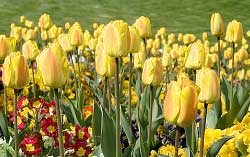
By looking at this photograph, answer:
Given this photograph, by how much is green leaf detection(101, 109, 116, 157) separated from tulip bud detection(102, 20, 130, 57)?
1.32 ft

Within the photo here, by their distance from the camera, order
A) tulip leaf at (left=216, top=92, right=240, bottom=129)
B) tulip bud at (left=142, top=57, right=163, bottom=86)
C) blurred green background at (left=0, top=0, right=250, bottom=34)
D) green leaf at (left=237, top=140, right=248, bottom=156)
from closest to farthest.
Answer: green leaf at (left=237, top=140, right=248, bottom=156) → tulip bud at (left=142, top=57, right=163, bottom=86) → tulip leaf at (left=216, top=92, right=240, bottom=129) → blurred green background at (left=0, top=0, right=250, bottom=34)

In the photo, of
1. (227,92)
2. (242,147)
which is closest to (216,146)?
(242,147)

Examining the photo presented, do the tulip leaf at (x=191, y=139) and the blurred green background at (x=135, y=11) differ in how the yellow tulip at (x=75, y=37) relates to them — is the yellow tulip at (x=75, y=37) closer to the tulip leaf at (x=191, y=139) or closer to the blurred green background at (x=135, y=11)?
the tulip leaf at (x=191, y=139)

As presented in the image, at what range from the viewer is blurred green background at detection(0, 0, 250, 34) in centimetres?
1675

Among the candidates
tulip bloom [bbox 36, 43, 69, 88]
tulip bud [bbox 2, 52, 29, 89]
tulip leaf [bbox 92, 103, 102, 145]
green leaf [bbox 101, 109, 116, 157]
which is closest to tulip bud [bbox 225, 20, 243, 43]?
tulip leaf [bbox 92, 103, 102, 145]

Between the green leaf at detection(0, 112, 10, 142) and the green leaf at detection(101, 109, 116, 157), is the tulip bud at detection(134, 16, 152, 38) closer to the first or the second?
the green leaf at detection(0, 112, 10, 142)

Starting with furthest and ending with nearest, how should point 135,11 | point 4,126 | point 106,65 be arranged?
1. point 135,11
2. point 4,126
3. point 106,65

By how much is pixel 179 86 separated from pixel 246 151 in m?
0.64

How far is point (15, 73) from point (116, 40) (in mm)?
433

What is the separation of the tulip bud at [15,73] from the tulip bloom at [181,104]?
2.13 ft

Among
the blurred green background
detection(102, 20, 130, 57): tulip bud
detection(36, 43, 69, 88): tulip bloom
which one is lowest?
the blurred green background

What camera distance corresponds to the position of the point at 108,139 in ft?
8.14

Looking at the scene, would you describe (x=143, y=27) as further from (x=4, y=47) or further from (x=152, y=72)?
(x=152, y=72)

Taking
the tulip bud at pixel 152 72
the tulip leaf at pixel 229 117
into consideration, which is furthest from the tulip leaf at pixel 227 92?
the tulip bud at pixel 152 72
